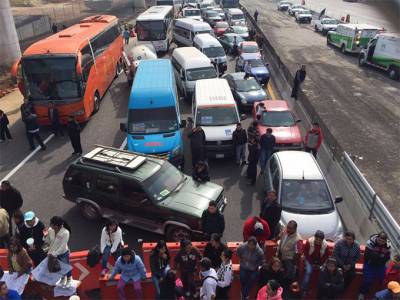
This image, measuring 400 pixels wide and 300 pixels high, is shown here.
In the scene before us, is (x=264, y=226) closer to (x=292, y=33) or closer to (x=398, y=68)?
(x=398, y=68)

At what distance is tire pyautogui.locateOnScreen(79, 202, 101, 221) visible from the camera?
10.1 meters

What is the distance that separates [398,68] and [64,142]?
20719 millimetres

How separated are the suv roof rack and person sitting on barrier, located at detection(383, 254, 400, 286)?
20.3 ft

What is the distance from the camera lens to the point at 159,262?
6770 millimetres

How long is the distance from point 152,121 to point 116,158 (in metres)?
3.64

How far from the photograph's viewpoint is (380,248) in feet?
22.6

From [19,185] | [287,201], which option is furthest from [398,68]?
[19,185]

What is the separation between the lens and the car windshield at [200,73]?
19173 millimetres

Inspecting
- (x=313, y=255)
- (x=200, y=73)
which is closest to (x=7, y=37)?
(x=200, y=73)

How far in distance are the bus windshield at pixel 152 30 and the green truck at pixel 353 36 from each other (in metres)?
14.8

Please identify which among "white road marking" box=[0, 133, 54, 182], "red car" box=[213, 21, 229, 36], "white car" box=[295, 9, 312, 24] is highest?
"red car" box=[213, 21, 229, 36]

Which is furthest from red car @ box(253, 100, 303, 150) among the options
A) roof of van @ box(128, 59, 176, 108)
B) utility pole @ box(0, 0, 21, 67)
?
utility pole @ box(0, 0, 21, 67)

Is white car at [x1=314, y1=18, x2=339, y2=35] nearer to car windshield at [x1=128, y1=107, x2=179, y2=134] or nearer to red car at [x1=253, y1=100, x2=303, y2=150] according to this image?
red car at [x1=253, y1=100, x2=303, y2=150]

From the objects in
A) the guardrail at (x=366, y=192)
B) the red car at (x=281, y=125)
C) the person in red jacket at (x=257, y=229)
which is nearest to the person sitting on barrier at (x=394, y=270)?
the guardrail at (x=366, y=192)
